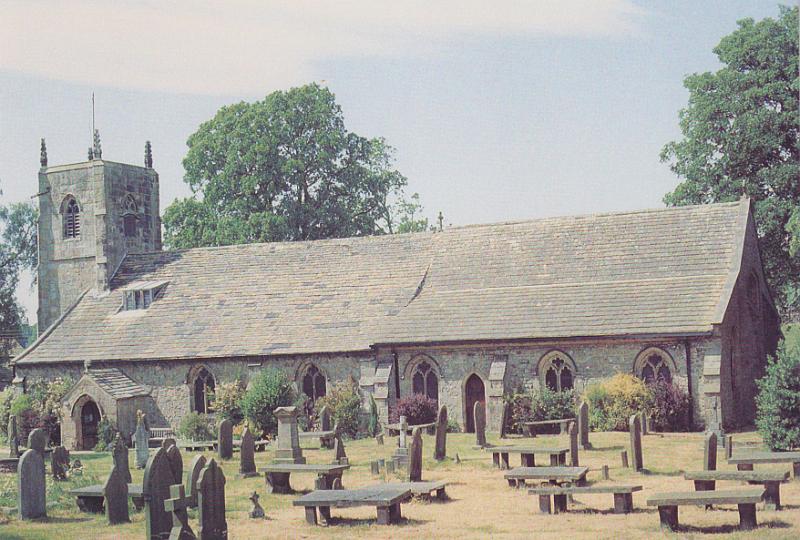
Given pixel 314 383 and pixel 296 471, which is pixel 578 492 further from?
pixel 314 383

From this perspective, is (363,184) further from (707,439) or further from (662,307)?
(707,439)

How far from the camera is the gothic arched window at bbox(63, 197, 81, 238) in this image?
1938 inches

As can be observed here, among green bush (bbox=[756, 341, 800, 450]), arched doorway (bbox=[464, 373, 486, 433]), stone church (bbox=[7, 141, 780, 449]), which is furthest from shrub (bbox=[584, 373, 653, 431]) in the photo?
green bush (bbox=[756, 341, 800, 450])

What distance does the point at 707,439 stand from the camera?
22.8 m

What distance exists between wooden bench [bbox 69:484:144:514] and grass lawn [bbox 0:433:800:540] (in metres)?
0.27

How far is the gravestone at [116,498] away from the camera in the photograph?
70.0 feet

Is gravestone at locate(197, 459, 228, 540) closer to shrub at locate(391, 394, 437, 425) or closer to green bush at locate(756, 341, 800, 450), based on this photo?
green bush at locate(756, 341, 800, 450)

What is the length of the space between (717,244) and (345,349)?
13483 millimetres

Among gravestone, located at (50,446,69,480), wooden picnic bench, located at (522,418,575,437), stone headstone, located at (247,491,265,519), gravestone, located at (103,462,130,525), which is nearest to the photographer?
gravestone, located at (103,462,130,525)

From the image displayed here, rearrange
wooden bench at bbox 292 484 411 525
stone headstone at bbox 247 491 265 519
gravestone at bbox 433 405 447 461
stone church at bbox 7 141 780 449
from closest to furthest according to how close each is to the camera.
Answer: wooden bench at bbox 292 484 411 525 → stone headstone at bbox 247 491 265 519 → gravestone at bbox 433 405 447 461 → stone church at bbox 7 141 780 449

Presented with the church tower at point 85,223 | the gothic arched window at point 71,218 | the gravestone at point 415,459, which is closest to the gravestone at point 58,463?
the gravestone at point 415,459

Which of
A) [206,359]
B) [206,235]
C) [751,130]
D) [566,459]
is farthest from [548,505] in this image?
[206,235]

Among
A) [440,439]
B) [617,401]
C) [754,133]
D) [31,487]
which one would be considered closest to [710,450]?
[440,439]

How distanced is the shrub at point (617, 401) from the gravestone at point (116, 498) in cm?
1784
